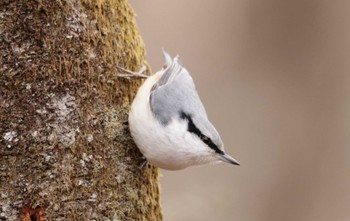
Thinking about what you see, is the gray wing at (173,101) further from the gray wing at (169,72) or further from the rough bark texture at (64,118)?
the rough bark texture at (64,118)

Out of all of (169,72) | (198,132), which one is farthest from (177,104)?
(169,72)

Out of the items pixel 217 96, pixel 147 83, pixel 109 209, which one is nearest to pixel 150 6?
pixel 217 96

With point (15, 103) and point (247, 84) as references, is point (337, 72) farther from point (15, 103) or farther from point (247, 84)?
point (15, 103)

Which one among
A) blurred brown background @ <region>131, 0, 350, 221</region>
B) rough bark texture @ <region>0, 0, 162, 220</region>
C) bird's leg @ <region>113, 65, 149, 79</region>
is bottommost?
rough bark texture @ <region>0, 0, 162, 220</region>

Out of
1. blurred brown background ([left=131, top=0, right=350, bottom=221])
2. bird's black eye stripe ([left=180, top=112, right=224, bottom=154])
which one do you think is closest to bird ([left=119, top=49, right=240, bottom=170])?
bird's black eye stripe ([left=180, top=112, right=224, bottom=154])

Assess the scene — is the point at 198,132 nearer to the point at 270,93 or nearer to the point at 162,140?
the point at 162,140

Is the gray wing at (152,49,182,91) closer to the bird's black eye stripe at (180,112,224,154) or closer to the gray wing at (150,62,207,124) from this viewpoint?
the gray wing at (150,62,207,124)

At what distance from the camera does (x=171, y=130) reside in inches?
105

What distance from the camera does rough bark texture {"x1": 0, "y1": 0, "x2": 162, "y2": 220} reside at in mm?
2373

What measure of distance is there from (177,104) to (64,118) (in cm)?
50

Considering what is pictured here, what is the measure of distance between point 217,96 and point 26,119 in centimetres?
327

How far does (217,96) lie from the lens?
18.1 feet

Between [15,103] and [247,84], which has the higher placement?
[247,84]

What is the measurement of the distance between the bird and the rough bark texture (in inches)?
3.2
